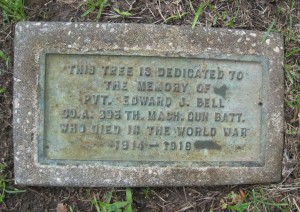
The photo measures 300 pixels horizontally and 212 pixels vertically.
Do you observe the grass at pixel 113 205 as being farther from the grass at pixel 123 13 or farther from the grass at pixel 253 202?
the grass at pixel 123 13

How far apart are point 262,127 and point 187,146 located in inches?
16.7

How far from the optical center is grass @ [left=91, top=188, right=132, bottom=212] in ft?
6.89

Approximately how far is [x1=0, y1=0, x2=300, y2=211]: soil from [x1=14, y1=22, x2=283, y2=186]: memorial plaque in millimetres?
106

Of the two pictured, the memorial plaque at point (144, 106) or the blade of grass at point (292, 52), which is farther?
the blade of grass at point (292, 52)

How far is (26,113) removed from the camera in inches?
80.9

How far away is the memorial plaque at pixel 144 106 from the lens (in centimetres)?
205

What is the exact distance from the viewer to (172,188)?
217 centimetres

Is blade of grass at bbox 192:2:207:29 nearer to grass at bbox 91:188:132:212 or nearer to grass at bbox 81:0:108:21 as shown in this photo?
grass at bbox 81:0:108:21

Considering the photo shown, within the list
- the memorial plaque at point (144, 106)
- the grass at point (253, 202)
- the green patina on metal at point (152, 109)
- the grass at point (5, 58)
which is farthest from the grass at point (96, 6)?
the grass at point (253, 202)

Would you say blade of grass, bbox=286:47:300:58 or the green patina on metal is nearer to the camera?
the green patina on metal

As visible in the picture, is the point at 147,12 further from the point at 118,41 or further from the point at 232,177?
the point at 232,177

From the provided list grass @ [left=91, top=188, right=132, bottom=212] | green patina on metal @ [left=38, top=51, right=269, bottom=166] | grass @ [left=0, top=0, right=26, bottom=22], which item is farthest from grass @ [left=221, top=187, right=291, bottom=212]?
grass @ [left=0, top=0, right=26, bottom=22]

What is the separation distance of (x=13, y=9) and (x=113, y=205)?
1221mm

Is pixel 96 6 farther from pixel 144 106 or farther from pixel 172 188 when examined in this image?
pixel 172 188
